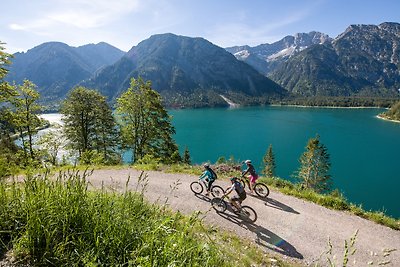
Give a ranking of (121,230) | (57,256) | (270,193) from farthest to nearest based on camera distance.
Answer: (270,193) → (121,230) → (57,256)

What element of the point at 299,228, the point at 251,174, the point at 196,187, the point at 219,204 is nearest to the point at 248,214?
the point at 219,204

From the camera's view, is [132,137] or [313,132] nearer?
[132,137]

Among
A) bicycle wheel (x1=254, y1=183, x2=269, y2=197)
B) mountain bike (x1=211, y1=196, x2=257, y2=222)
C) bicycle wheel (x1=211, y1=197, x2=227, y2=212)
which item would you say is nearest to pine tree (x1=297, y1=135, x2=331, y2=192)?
bicycle wheel (x1=254, y1=183, x2=269, y2=197)

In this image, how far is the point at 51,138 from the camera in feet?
93.9

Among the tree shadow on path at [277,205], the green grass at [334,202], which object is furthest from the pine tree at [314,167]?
the tree shadow on path at [277,205]

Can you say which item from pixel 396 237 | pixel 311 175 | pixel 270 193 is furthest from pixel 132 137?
pixel 311 175

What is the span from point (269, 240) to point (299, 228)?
1875 mm

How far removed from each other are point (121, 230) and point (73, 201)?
3.32 ft

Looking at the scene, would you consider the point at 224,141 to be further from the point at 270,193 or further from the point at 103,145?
the point at 270,193

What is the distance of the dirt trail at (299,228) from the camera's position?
32.4 feet

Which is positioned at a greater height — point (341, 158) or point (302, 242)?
point (302, 242)

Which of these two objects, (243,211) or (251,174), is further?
(251,174)

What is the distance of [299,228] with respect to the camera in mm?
11500

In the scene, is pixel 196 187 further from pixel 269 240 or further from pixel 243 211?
pixel 269 240
